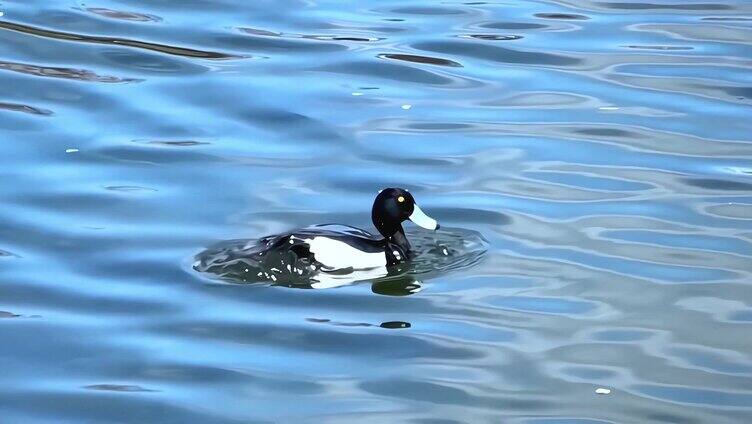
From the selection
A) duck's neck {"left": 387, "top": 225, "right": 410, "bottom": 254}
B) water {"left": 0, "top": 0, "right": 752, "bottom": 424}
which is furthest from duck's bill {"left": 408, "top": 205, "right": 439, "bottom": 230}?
water {"left": 0, "top": 0, "right": 752, "bottom": 424}

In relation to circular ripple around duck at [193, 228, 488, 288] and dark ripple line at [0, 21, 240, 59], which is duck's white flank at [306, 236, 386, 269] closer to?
circular ripple around duck at [193, 228, 488, 288]

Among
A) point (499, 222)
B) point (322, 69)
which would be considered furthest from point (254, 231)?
point (322, 69)

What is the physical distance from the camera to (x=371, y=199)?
11797 mm

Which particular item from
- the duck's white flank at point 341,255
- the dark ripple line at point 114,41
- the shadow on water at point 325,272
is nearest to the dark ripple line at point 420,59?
the dark ripple line at point 114,41

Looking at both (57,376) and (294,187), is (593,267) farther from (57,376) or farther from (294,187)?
(57,376)

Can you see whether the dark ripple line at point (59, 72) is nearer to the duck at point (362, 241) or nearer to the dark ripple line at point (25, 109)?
the dark ripple line at point (25, 109)

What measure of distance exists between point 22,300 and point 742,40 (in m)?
8.79

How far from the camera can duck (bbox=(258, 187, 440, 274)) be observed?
1016 cm

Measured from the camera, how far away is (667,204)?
11.5 meters

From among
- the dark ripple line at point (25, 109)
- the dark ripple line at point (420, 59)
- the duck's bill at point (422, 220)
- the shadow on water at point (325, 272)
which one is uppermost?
the dark ripple line at point (420, 59)

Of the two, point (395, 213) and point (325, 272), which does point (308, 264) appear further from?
point (395, 213)

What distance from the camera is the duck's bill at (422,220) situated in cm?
1091

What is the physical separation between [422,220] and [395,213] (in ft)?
0.62

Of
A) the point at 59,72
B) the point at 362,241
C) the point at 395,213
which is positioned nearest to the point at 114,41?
the point at 59,72
